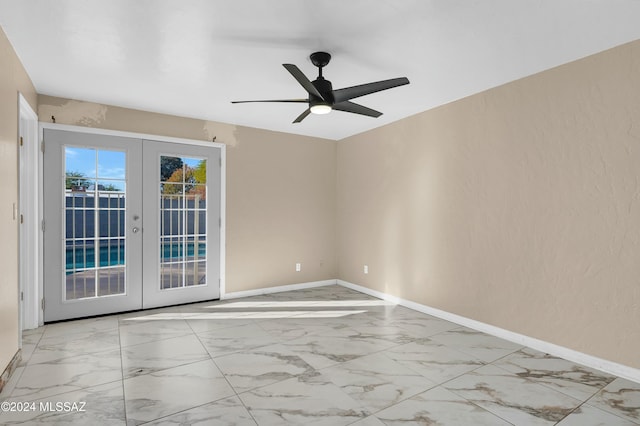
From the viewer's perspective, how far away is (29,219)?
3578mm

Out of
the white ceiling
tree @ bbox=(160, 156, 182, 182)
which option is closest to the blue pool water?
tree @ bbox=(160, 156, 182, 182)

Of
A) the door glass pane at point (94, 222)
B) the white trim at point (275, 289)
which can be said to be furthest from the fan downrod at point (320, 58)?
the white trim at point (275, 289)

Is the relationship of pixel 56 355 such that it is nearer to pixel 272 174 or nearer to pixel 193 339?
pixel 193 339

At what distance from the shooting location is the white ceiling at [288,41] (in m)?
2.22

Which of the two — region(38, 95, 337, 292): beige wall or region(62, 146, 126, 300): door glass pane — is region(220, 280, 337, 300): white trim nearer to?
region(38, 95, 337, 292): beige wall

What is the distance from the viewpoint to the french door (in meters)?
3.83

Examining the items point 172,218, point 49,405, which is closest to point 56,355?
point 49,405

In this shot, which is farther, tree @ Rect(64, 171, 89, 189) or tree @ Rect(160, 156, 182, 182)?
tree @ Rect(160, 156, 182, 182)

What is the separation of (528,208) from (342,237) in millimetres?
3021

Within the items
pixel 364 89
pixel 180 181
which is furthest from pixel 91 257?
pixel 364 89

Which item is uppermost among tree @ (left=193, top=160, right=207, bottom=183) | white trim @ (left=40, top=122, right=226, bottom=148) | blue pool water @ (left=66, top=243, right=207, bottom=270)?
white trim @ (left=40, top=122, right=226, bottom=148)

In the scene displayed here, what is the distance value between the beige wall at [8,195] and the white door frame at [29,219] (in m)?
0.76

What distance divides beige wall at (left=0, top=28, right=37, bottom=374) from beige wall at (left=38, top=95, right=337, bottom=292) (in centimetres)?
139

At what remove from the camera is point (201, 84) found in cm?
347
